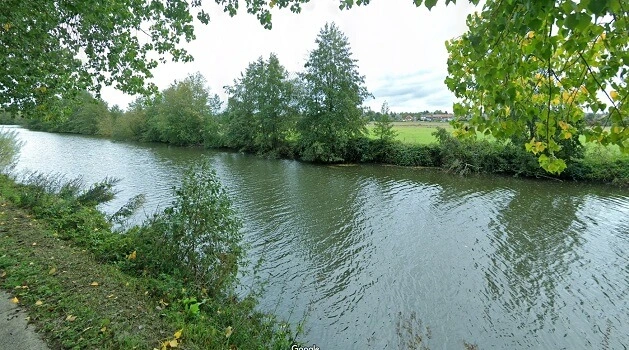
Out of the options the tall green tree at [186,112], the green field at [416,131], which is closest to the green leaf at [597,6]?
the green field at [416,131]

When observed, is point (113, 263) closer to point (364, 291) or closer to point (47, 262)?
point (47, 262)

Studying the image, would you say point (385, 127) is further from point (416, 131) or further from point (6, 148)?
point (6, 148)

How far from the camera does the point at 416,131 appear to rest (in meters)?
42.6

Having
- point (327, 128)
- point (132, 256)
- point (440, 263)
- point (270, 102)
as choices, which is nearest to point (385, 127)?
point (327, 128)

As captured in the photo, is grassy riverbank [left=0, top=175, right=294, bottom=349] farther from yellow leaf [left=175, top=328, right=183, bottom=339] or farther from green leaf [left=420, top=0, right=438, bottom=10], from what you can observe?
green leaf [left=420, top=0, right=438, bottom=10]

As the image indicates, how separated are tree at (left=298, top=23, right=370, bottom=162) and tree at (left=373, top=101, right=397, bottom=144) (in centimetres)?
175

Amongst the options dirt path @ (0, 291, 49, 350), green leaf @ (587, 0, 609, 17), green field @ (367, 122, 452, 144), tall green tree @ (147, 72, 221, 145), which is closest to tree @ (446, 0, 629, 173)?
green leaf @ (587, 0, 609, 17)

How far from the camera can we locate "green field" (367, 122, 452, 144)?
30.5 m

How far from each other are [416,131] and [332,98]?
1673 centimetres

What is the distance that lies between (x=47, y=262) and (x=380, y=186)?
56.9 ft

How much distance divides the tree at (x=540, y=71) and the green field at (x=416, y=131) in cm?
2506

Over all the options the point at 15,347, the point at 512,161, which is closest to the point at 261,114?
the point at 512,161

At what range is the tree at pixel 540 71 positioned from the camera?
2.05 meters

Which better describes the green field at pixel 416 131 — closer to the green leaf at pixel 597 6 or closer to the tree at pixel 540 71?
the tree at pixel 540 71
